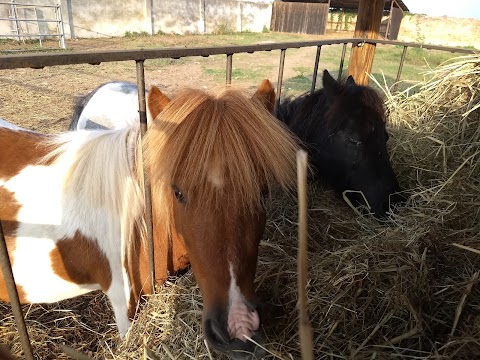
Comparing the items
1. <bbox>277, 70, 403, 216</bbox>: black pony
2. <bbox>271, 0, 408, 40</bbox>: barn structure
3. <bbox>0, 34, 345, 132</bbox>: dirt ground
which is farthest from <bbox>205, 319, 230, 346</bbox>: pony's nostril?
<bbox>271, 0, 408, 40</bbox>: barn structure

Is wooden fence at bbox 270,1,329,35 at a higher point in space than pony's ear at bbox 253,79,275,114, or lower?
higher

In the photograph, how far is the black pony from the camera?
2086 millimetres

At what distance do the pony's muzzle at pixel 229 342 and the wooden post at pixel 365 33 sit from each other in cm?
303

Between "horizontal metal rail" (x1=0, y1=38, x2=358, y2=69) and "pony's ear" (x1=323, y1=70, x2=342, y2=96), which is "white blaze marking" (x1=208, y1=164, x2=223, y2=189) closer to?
"horizontal metal rail" (x1=0, y1=38, x2=358, y2=69)

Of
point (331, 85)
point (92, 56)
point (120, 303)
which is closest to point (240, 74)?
point (331, 85)

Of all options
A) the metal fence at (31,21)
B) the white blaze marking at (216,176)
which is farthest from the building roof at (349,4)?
the white blaze marking at (216,176)

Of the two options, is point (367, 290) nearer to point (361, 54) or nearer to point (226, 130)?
point (226, 130)

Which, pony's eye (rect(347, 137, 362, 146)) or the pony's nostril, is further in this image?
pony's eye (rect(347, 137, 362, 146))

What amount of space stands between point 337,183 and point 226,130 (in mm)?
1254

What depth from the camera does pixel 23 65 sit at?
95cm

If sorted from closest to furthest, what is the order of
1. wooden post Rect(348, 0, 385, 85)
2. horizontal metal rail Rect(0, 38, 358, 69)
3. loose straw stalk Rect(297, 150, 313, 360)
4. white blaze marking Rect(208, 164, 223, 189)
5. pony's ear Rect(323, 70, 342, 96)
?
loose straw stalk Rect(297, 150, 313, 360) → horizontal metal rail Rect(0, 38, 358, 69) → white blaze marking Rect(208, 164, 223, 189) → pony's ear Rect(323, 70, 342, 96) → wooden post Rect(348, 0, 385, 85)

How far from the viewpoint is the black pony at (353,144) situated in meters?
2.09

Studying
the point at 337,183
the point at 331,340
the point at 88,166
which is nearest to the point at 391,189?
the point at 337,183

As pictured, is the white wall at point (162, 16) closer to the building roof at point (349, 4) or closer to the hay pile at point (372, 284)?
the building roof at point (349, 4)
